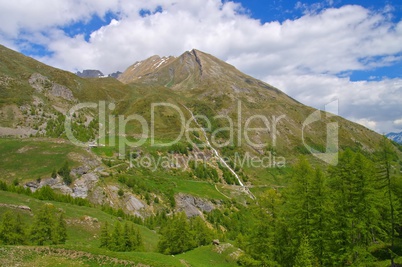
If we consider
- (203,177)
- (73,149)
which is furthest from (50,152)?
(203,177)

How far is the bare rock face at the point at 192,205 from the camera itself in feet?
367

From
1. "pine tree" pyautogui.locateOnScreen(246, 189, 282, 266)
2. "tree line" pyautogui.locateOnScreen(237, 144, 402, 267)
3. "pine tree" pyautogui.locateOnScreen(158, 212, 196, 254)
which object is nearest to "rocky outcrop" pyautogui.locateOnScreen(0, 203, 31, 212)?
"pine tree" pyautogui.locateOnScreen(158, 212, 196, 254)

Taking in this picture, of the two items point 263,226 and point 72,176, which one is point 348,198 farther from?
point 72,176

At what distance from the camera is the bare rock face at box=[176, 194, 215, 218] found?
112 metres

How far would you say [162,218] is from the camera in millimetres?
92750

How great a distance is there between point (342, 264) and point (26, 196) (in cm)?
6456

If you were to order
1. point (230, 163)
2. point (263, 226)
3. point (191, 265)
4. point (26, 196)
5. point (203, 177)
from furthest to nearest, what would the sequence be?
point (230, 163), point (203, 177), point (26, 196), point (191, 265), point (263, 226)

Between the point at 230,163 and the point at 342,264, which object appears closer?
the point at 342,264

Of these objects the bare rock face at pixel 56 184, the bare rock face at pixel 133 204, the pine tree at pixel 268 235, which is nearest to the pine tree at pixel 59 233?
the pine tree at pixel 268 235

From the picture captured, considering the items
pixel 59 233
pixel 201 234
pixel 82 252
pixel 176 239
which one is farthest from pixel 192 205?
pixel 82 252

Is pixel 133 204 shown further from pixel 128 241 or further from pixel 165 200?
pixel 128 241

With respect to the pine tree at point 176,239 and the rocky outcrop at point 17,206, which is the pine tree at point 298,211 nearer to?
the pine tree at point 176,239

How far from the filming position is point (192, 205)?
11606cm

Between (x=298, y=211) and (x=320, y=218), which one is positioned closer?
(x=320, y=218)
